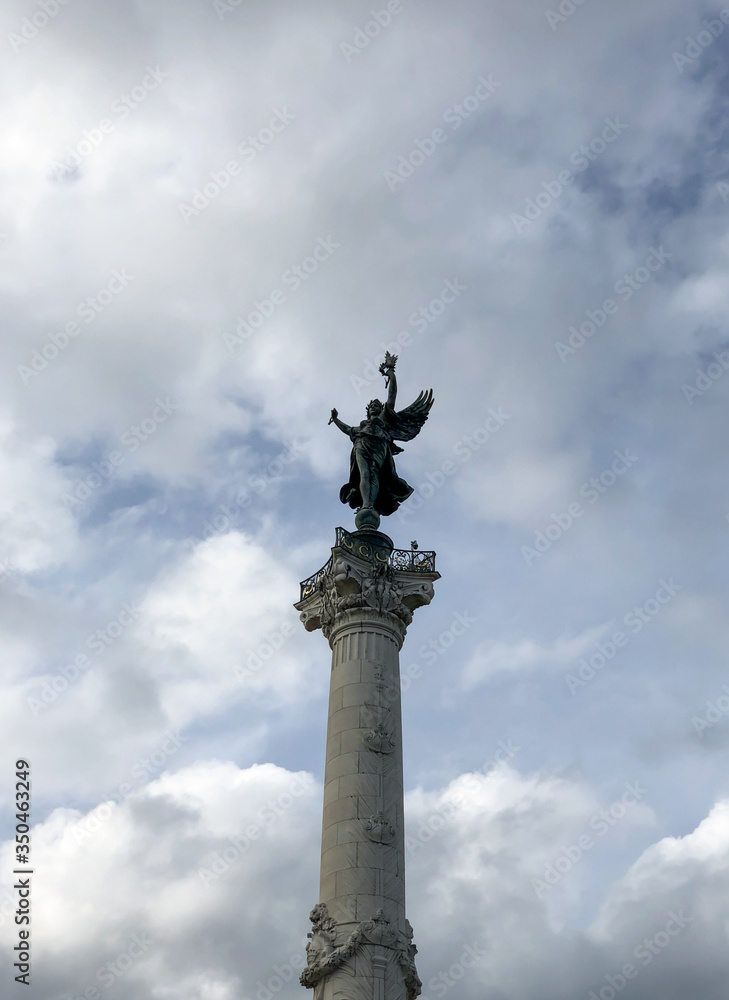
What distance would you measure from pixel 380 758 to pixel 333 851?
12.6 ft

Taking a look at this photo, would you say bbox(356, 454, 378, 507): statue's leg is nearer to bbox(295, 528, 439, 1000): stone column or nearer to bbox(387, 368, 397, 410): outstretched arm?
bbox(295, 528, 439, 1000): stone column

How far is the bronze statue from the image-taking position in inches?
1898

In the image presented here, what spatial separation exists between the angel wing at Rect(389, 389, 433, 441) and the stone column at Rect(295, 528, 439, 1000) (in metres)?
7.05

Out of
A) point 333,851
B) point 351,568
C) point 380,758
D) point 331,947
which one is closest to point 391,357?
point 351,568


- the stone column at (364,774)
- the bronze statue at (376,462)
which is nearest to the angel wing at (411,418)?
the bronze statue at (376,462)

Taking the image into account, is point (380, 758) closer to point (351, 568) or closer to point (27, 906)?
point (351, 568)

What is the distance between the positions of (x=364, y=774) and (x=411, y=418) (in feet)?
62.5

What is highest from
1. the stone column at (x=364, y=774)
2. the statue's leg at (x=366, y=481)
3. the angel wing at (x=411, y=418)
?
the angel wing at (x=411, y=418)

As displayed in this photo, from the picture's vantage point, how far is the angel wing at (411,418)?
51375 mm

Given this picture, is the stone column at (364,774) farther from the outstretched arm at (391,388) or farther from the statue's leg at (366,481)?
the outstretched arm at (391,388)

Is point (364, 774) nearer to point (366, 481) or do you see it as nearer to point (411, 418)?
point (366, 481)

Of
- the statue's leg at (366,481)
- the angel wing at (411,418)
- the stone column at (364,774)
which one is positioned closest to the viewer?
the stone column at (364,774)

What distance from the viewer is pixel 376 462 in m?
49.2

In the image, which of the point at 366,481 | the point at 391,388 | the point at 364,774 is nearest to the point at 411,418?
the point at 391,388
